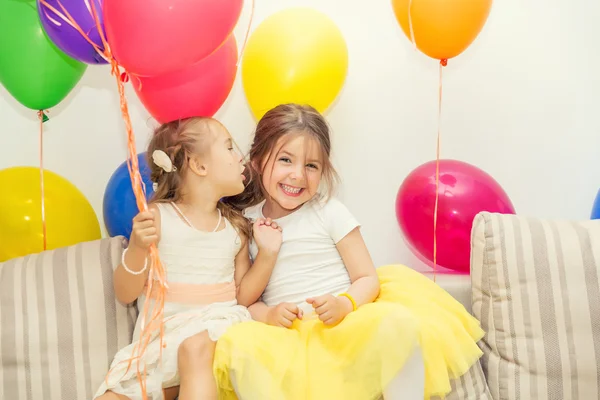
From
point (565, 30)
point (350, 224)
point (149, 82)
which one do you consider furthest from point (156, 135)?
point (565, 30)

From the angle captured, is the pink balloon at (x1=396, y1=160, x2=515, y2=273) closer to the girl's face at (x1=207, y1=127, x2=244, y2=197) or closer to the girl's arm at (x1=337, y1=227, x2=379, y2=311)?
the girl's arm at (x1=337, y1=227, x2=379, y2=311)

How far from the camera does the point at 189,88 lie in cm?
170

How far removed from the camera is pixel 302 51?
1.79 meters

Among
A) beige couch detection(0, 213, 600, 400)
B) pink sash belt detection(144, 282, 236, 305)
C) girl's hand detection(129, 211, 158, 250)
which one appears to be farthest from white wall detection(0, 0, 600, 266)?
girl's hand detection(129, 211, 158, 250)

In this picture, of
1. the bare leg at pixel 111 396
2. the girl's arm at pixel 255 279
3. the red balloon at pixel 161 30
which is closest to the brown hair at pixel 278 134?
the girl's arm at pixel 255 279

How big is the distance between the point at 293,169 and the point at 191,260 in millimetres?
358

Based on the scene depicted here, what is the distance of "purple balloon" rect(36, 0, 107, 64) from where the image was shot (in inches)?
59.4

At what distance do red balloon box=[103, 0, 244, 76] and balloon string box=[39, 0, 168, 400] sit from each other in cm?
6

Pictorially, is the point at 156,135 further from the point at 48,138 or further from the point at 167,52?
the point at 48,138

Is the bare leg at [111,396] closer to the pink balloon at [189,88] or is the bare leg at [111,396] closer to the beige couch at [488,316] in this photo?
the beige couch at [488,316]

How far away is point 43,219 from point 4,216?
105mm

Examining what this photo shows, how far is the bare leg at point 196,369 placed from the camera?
1384 mm

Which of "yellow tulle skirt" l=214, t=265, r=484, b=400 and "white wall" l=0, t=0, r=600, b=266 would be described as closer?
"yellow tulle skirt" l=214, t=265, r=484, b=400

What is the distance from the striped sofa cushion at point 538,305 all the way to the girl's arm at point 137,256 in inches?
32.5
